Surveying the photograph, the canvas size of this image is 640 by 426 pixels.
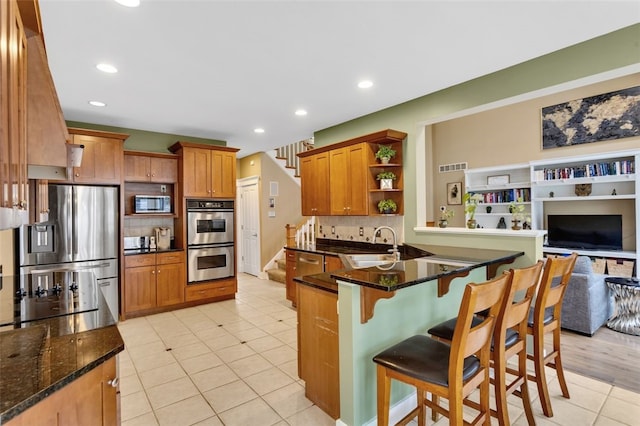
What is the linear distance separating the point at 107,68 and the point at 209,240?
2.90 meters

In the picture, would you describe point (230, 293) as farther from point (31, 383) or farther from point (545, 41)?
point (545, 41)

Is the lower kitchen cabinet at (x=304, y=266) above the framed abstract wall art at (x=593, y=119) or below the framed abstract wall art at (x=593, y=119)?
below

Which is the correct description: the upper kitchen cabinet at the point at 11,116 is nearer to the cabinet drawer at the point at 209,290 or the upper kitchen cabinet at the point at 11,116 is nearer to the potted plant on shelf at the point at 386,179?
the potted plant on shelf at the point at 386,179

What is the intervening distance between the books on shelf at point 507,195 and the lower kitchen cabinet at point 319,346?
584cm

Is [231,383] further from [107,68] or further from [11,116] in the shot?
[107,68]

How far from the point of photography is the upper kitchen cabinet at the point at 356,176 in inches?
166

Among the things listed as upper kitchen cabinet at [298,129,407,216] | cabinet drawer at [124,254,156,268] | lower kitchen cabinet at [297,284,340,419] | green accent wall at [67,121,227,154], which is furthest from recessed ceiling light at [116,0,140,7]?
cabinet drawer at [124,254,156,268]

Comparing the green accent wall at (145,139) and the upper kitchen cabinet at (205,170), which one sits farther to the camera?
the upper kitchen cabinet at (205,170)

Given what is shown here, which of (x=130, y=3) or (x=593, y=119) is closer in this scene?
(x=130, y=3)

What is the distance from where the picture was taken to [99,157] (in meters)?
4.39

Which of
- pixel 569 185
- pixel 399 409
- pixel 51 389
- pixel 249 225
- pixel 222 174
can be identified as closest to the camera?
pixel 51 389

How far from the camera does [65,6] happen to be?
6.93ft

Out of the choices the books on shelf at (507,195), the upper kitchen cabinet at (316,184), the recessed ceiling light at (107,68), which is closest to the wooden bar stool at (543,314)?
the upper kitchen cabinet at (316,184)

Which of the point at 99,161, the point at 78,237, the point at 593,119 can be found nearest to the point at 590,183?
the point at 593,119
